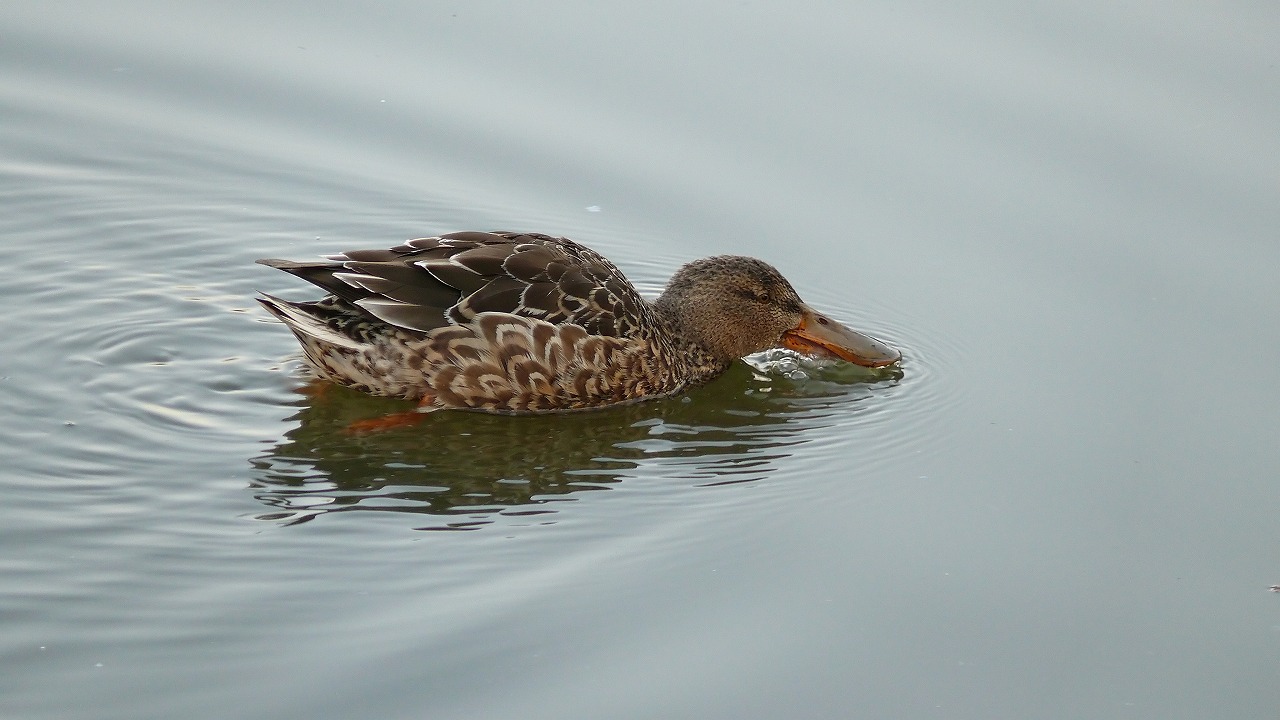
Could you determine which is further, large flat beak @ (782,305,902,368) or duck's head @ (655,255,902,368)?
duck's head @ (655,255,902,368)

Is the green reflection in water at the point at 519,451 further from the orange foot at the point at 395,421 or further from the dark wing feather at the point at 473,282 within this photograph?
the dark wing feather at the point at 473,282

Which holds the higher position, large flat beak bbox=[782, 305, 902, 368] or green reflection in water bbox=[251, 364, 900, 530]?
large flat beak bbox=[782, 305, 902, 368]

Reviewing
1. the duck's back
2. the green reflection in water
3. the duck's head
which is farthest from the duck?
the duck's head

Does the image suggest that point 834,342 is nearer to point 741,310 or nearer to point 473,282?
point 741,310

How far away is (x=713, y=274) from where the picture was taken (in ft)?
30.0

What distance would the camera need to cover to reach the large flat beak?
354 inches

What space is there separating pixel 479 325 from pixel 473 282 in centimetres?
24

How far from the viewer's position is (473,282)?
26.8ft

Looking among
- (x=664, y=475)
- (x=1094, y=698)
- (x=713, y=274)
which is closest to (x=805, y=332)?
(x=713, y=274)

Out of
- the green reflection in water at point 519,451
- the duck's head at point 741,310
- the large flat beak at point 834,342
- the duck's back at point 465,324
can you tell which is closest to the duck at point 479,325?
the duck's back at point 465,324

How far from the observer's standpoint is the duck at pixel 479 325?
318 inches

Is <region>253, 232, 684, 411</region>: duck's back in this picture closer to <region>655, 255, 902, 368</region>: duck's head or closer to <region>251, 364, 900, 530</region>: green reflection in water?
<region>251, 364, 900, 530</region>: green reflection in water

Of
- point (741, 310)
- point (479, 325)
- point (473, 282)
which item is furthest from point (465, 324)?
point (741, 310)

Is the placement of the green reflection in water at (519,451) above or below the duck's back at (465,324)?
below
